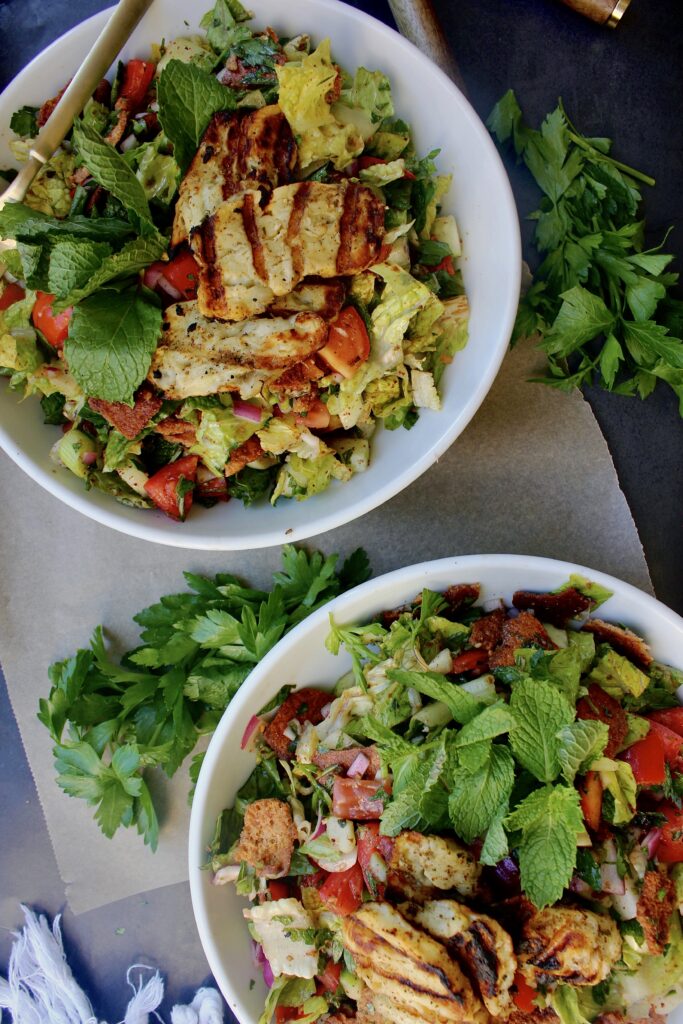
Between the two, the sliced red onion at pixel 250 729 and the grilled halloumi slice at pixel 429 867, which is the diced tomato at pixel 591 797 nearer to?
the grilled halloumi slice at pixel 429 867

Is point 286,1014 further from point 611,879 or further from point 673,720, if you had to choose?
point 673,720

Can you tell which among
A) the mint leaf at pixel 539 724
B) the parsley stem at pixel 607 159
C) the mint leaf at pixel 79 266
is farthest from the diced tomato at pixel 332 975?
the parsley stem at pixel 607 159

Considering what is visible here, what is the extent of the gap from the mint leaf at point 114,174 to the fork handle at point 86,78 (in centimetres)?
17

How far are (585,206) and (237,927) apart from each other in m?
2.41

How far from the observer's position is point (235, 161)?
6.55ft

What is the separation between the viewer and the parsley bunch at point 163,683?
268 centimetres

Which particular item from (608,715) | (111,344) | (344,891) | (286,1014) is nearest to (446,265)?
(111,344)

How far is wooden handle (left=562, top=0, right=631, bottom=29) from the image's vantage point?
264 cm

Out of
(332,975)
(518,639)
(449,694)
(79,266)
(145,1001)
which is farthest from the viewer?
(145,1001)

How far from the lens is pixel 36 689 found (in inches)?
119

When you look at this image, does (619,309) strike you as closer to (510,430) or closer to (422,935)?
(510,430)

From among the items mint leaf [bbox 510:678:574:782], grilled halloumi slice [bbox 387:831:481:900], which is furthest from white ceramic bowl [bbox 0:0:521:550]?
grilled halloumi slice [bbox 387:831:481:900]

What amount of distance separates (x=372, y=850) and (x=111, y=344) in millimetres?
1452

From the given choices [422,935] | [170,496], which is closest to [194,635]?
[170,496]
